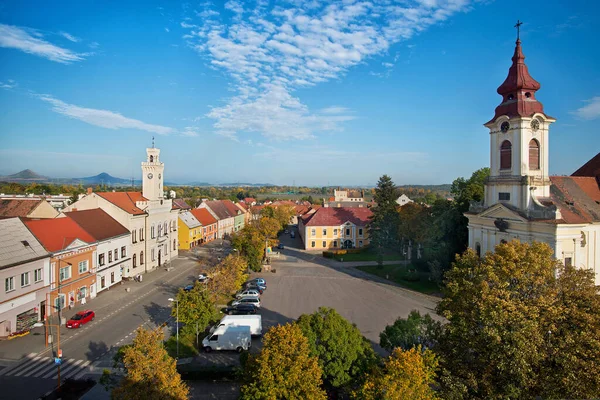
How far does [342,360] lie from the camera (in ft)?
55.3

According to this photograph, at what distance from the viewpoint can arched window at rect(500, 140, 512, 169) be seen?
3212 centimetres

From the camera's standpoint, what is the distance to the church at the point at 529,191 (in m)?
28.6

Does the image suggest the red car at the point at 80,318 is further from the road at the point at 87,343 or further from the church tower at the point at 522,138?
the church tower at the point at 522,138

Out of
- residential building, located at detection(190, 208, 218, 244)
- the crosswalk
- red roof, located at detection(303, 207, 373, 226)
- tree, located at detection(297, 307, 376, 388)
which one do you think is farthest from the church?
residential building, located at detection(190, 208, 218, 244)

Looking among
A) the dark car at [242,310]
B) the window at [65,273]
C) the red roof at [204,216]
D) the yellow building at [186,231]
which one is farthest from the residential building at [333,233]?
the window at [65,273]

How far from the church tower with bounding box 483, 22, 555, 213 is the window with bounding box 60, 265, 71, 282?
36.6m

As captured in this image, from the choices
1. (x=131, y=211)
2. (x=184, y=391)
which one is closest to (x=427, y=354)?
(x=184, y=391)

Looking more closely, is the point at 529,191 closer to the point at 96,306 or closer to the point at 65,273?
the point at 96,306

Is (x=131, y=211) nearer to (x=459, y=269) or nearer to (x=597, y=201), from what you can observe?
(x=459, y=269)

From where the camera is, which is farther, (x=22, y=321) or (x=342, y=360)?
(x=22, y=321)

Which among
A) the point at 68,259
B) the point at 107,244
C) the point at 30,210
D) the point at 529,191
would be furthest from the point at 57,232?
the point at 529,191

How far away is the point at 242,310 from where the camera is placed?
30.2 m

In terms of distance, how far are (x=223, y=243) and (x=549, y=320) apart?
192 feet

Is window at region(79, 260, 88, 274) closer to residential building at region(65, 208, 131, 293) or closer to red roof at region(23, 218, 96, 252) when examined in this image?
residential building at region(65, 208, 131, 293)
